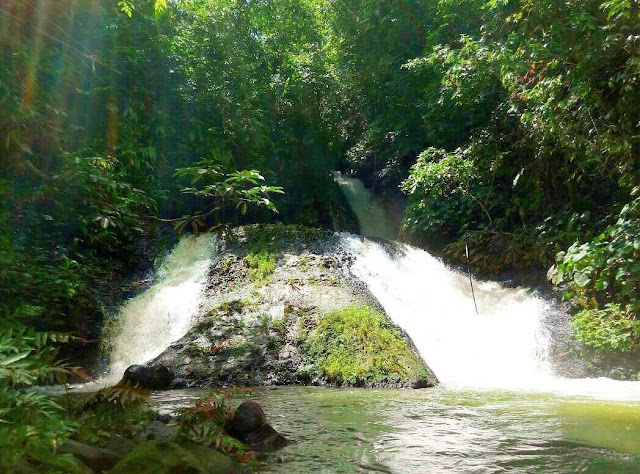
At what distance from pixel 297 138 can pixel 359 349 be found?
38.7 feet

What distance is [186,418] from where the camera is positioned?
3598 mm

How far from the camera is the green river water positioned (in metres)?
3.64

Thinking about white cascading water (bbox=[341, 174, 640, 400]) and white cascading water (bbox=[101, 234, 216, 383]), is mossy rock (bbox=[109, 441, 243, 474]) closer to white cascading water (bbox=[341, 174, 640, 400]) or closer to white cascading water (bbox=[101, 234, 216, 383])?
white cascading water (bbox=[341, 174, 640, 400])

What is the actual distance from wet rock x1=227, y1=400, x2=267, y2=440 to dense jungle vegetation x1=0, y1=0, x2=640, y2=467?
153cm

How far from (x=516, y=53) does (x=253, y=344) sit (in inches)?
291

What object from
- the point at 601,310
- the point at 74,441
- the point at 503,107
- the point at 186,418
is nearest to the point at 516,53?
the point at 503,107

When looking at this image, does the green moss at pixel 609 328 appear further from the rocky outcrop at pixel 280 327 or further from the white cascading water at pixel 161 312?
the white cascading water at pixel 161 312

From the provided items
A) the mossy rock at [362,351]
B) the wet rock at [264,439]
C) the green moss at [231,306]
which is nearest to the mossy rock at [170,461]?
the wet rock at [264,439]

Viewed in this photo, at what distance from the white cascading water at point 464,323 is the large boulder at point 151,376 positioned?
4225 mm

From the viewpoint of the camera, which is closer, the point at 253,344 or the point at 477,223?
the point at 253,344

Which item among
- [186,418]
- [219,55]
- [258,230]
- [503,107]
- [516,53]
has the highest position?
[219,55]

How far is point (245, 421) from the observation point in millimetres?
4273

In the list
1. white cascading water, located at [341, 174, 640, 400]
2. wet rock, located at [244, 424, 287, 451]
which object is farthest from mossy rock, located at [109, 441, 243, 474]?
white cascading water, located at [341, 174, 640, 400]

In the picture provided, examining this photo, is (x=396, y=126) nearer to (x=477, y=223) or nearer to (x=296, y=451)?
(x=477, y=223)
